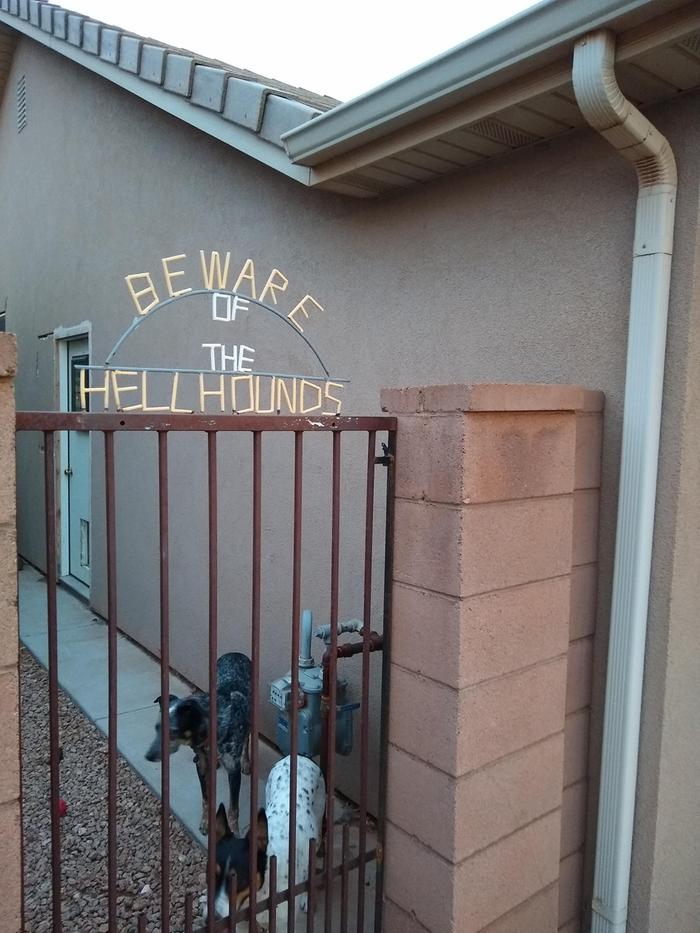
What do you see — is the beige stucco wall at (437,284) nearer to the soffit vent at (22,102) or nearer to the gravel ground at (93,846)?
the gravel ground at (93,846)

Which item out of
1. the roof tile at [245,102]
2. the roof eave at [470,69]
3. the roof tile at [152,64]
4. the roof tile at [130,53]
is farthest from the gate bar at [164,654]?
the roof tile at [130,53]

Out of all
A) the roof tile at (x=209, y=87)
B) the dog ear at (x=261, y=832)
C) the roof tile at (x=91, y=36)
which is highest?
the roof tile at (x=91, y=36)

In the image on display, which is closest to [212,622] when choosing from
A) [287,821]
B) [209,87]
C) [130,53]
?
[287,821]

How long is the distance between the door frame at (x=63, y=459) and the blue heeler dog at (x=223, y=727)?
147 inches

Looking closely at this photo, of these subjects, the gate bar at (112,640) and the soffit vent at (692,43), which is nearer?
the gate bar at (112,640)

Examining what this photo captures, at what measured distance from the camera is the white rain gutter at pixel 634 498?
2.13 metres

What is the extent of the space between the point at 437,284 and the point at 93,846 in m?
2.90

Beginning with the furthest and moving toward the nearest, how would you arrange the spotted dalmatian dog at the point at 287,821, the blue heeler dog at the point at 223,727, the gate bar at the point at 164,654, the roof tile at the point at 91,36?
the roof tile at the point at 91,36
the blue heeler dog at the point at 223,727
the spotted dalmatian dog at the point at 287,821
the gate bar at the point at 164,654

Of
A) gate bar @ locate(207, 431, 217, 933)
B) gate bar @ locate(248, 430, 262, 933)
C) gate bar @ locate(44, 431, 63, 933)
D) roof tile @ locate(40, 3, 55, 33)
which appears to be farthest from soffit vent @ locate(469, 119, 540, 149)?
roof tile @ locate(40, 3, 55, 33)

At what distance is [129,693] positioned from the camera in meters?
4.64

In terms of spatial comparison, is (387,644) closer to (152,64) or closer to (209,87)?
(209,87)

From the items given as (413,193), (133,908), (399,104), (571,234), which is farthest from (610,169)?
(133,908)

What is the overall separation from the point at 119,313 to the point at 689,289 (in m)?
4.71

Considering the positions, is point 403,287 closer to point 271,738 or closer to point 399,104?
point 399,104
